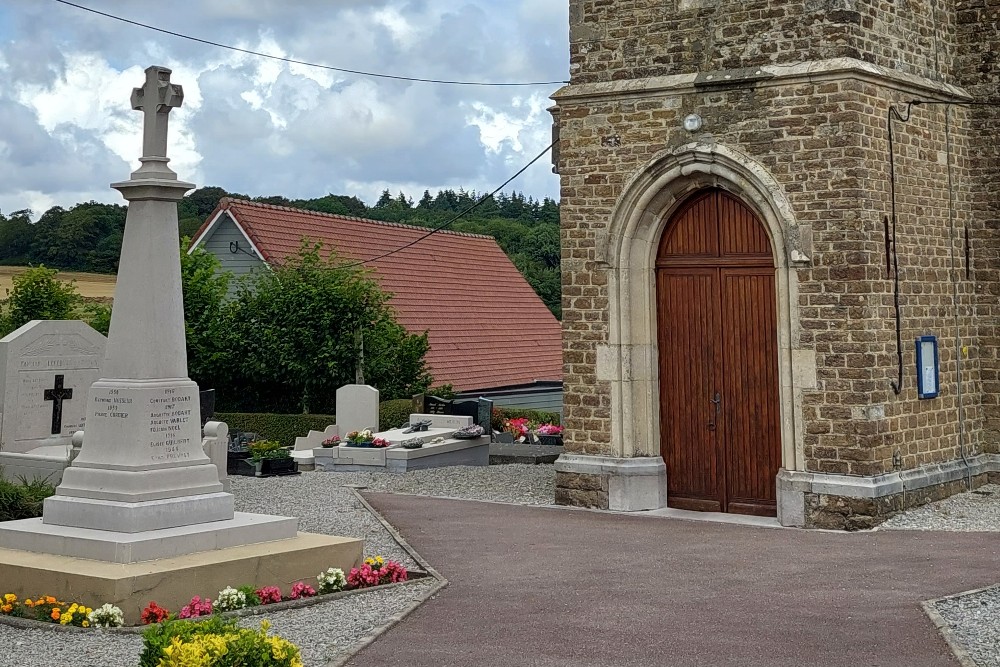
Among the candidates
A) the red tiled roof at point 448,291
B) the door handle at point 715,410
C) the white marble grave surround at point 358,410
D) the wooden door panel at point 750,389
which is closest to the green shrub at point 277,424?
the white marble grave surround at point 358,410

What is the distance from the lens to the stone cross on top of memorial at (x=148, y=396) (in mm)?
8117

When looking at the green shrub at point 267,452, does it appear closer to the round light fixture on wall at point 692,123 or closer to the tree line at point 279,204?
the round light fixture on wall at point 692,123

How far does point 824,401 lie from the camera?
443 inches

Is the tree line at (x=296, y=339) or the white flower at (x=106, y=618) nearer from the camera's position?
the white flower at (x=106, y=618)

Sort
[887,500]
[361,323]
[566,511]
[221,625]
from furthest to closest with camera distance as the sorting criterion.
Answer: [361,323], [566,511], [887,500], [221,625]

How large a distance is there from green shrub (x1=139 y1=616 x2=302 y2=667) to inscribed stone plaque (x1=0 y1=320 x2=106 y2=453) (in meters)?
9.90

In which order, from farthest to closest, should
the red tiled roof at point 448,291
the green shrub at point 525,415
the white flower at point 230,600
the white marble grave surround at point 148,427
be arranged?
the red tiled roof at point 448,291, the green shrub at point 525,415, the white marble grave surround at point 148,427, the white flower at point 230,600

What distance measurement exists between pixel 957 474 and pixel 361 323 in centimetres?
1253

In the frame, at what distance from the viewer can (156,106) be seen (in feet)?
28.6

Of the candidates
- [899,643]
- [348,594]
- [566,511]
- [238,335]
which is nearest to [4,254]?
[238,335]

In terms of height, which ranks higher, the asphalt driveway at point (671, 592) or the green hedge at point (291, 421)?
the green hedge at point (291, 421)

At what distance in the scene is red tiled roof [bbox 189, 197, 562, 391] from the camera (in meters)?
25.7

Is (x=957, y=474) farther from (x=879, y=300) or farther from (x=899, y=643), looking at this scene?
(x=899, y=643)

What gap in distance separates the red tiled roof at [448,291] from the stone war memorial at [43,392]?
32.3 feet
